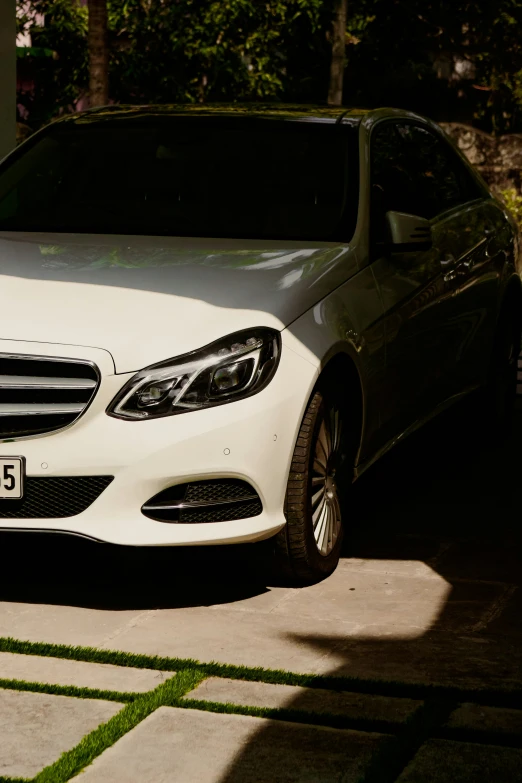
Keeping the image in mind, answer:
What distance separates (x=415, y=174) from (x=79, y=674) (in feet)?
11.3

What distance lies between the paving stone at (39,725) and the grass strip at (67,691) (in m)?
0.02

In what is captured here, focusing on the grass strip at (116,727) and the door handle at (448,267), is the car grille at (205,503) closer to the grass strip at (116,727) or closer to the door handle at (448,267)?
the grass strip at (116,727)

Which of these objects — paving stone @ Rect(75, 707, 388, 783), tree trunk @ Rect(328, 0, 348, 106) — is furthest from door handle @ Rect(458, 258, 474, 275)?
tree trunk @ Rect(328, 0, 348, 106)

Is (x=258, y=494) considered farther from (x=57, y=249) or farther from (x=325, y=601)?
(x=57, y=249)

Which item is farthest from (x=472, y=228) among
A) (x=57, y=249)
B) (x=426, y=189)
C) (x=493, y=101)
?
(x=493, y=101)

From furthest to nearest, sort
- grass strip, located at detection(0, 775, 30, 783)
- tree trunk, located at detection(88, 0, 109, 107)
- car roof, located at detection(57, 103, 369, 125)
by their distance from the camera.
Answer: tree trunk, located at detection(88, 0, 109, 107) < car roof, located at detection(57, 103, 369, 125) < grass strip, located at detection(0, 775, 30, 783)

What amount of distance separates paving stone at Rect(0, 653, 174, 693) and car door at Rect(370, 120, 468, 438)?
1.98 metres

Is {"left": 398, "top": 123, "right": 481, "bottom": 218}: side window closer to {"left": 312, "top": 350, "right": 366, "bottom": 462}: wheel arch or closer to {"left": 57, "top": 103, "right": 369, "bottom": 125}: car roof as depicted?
{"left": 57, "top": 103, "right": 369, "bottom": 125}: car roof

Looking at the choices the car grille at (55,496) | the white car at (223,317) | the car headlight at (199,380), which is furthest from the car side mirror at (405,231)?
the car grille at (55,496)

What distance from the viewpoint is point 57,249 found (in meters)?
5.42

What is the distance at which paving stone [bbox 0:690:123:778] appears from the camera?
11.6ft

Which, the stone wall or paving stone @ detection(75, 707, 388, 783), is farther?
the stone wall

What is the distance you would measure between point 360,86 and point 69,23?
707 cm

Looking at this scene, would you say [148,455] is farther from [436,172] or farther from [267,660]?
[436,172]
